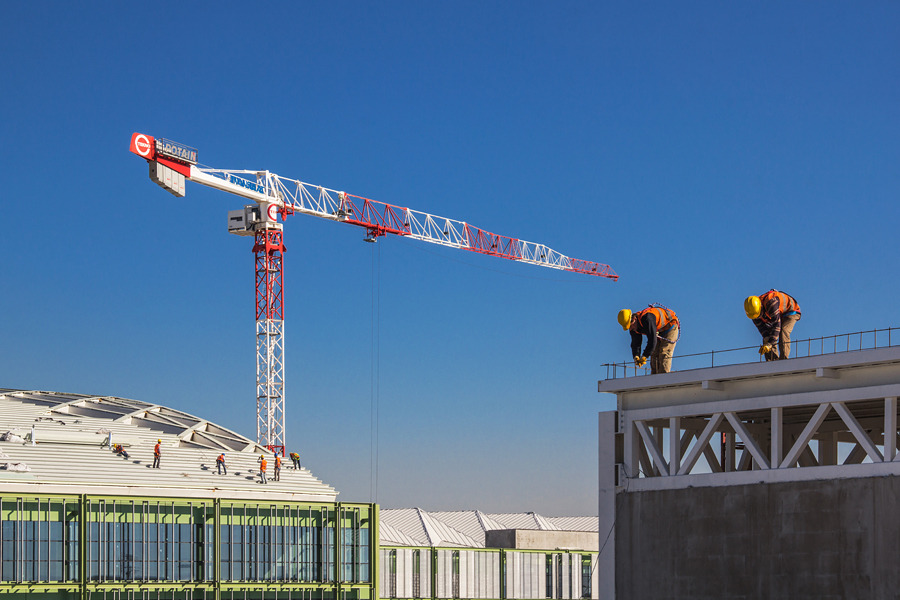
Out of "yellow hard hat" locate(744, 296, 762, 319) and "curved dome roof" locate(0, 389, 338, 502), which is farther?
"curved dome roof" locate(0, 389, 338, 502)

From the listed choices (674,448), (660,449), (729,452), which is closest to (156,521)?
(660,449)

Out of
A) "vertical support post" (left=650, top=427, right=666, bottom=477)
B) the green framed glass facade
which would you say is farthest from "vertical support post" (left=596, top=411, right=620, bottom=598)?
the green framed glass facade

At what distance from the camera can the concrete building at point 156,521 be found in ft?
212

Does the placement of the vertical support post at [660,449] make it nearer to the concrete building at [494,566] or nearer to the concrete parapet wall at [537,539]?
the concrete building at [494,566]

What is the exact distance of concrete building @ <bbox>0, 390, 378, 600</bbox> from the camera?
6475 cm

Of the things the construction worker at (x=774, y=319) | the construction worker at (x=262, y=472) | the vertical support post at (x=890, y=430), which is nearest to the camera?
the vertical support post at (x=890, y=430)

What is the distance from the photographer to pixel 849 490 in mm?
50094

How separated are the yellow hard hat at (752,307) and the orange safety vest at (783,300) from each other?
1.02ft

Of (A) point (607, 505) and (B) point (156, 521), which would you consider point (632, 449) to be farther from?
(B) point (156, 521)

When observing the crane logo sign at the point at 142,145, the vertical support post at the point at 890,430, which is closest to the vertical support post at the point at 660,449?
the vertical support post at the point at 890,430

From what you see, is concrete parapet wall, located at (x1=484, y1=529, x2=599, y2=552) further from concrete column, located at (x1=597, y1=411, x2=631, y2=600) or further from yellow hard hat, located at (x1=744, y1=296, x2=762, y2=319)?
yellow hard hat, located at (x1=744, y1=296, x2=762, y2=319)

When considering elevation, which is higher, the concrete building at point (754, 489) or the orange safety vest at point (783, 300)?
the orange safety vest at point (783, 300)

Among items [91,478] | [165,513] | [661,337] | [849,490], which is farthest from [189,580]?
[849,490]

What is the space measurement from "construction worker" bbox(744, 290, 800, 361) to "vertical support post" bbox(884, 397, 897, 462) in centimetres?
743
